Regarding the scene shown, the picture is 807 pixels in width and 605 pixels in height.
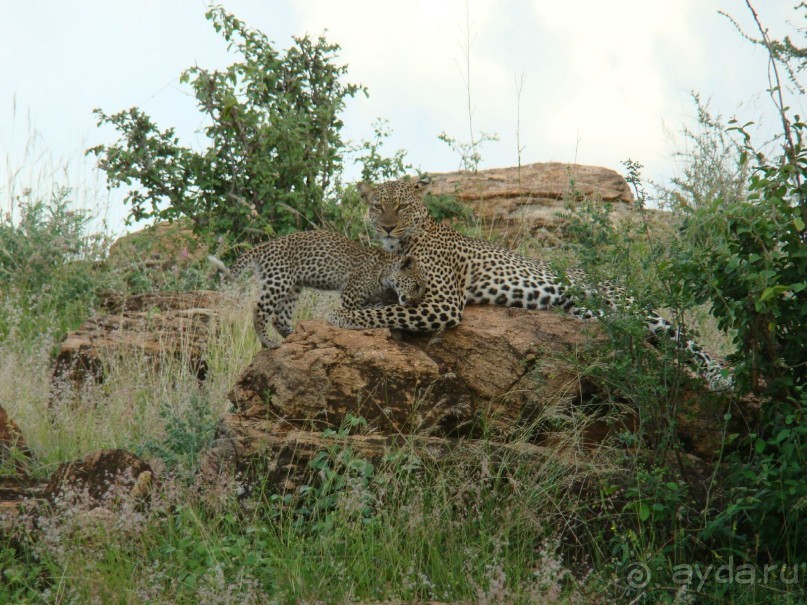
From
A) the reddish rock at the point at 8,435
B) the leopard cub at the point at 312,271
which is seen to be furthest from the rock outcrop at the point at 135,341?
the reddish rock at the point at 8,435

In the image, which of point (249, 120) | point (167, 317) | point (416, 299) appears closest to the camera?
point (416, 299)

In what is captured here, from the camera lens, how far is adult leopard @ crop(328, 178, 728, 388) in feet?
27.3

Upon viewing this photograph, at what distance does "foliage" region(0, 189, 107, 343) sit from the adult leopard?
380 cm

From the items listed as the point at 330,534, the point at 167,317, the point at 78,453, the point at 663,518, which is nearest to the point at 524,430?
the point at 663,518

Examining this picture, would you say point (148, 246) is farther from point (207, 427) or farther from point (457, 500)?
point (457, 500)

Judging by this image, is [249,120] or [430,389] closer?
[430,389]

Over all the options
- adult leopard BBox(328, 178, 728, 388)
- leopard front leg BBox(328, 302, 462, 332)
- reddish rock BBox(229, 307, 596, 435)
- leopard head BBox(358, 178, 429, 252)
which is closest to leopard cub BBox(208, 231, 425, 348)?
leopard head BBox(358, 178, 429, 252)

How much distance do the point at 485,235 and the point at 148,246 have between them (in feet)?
14.7

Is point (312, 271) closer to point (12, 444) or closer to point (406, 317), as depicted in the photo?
point (406, 317)

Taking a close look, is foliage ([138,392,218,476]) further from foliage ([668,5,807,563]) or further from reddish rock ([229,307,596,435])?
foliage ([668,5,807,563])

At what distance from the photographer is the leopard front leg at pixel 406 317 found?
804 centimetres

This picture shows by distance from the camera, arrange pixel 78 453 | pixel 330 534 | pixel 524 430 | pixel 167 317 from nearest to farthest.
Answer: pixel 330 534, pixel 524 430, pixel 78 453, pixel 167 317

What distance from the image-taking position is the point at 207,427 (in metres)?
7.46

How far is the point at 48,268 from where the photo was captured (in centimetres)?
1270
